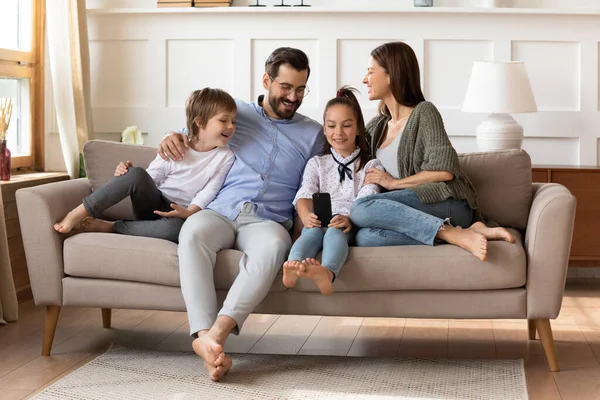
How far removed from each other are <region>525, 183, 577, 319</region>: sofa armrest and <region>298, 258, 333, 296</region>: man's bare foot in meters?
0.67

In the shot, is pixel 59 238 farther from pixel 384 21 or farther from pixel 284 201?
pixel 384 21

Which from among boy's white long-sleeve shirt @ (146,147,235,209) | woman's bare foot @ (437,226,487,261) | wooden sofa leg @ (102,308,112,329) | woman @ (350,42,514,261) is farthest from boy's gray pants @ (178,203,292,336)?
wooden sofa leg @ (102,308,112,329)

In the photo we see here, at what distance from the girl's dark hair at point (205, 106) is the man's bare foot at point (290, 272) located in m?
0.75

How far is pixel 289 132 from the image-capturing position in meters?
3.45

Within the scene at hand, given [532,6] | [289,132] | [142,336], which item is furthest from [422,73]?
[142,336]

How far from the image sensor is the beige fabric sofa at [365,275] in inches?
117

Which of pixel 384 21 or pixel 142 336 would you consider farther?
pixel 384 21

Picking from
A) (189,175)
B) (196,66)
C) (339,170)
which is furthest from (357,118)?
(196,66)

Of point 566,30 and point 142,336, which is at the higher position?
point 566,30

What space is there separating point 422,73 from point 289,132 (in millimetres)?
1549

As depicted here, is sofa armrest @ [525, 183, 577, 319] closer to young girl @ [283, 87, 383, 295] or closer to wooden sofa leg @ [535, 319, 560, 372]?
wooden sofa leg @ [535, 319, 560, 372]

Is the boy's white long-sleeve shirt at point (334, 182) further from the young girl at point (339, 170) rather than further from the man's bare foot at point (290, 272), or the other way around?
the man's bare foot at point (290, 272)

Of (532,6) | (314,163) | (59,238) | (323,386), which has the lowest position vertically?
(323,386)

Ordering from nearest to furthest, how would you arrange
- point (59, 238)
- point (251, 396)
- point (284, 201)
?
point (251, 396) < point (59, 238) < point (284, 201)
